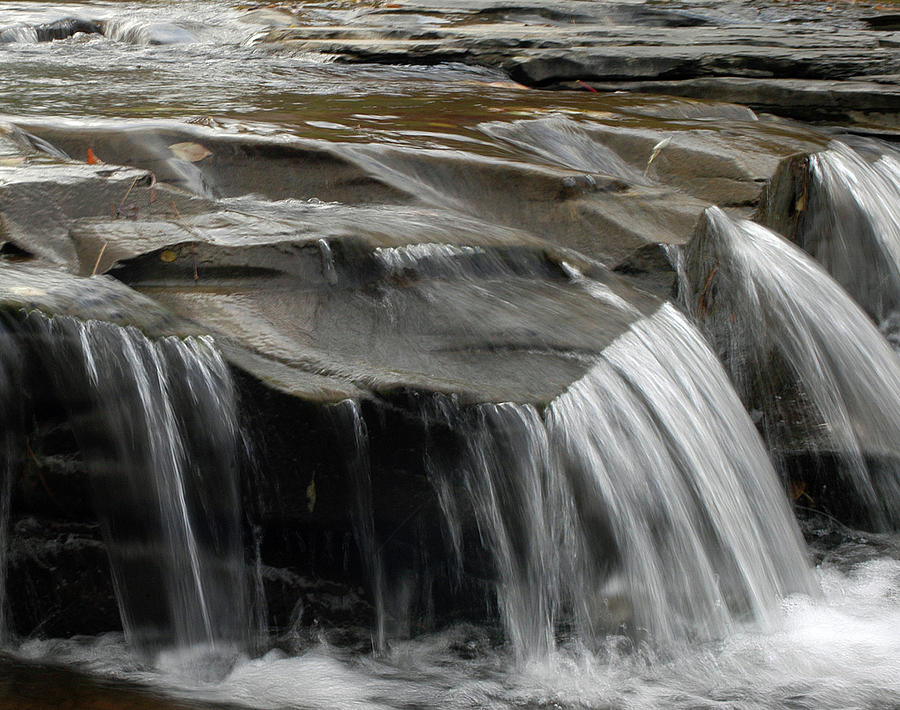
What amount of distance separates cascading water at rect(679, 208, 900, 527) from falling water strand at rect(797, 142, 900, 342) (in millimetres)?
749

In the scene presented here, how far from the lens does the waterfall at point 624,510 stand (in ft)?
9.34

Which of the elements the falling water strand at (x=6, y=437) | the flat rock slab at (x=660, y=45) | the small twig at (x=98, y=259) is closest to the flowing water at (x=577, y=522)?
the falling water strand at (x=6, y=437)

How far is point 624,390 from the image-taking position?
10.3ft

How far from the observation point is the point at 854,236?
4.96 meters

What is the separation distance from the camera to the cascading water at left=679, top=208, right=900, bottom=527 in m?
3.76

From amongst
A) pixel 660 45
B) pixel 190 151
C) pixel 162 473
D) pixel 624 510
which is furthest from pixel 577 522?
pixel 660 45

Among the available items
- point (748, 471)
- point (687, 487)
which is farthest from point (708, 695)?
point (748, 471)

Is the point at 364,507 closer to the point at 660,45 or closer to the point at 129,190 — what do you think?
the point at 129,190

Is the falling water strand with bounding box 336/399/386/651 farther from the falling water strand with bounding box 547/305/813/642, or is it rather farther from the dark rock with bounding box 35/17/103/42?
the dark rock with bounding box 35/17/103/42

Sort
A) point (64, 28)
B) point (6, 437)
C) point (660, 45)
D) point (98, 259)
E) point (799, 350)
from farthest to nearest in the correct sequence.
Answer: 1. point (64, 28)
2. point (660, 45)
3. point (799, 350)
4. point (98, 259)
5. point (6, 437)

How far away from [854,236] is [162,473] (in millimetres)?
3708

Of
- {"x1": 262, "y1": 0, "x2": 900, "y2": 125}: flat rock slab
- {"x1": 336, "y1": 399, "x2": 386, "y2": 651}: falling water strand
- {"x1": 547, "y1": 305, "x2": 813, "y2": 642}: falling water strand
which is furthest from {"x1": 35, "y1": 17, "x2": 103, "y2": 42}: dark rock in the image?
{"x1": 336, "y1": 399, "x2": 386, "y2": 651}: falling water strand

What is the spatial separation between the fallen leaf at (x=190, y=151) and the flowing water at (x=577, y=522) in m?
0.72

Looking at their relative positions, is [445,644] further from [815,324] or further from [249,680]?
[815,324]
